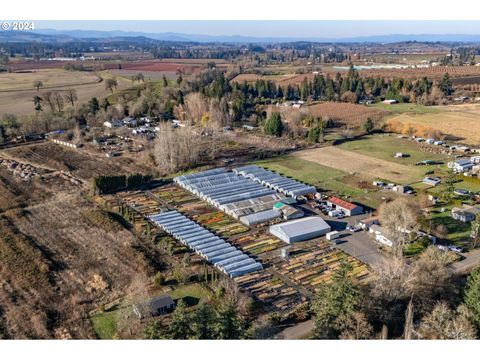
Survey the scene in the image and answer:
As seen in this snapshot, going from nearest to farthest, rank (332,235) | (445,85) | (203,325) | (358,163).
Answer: (203,325) < (332,235) < (358,163) < (445,85)

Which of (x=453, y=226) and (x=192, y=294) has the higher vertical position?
(x=453, y=226)

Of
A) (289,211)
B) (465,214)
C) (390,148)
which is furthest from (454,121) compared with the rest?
(289,211)

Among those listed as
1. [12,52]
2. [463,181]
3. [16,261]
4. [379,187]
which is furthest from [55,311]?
[12,52]

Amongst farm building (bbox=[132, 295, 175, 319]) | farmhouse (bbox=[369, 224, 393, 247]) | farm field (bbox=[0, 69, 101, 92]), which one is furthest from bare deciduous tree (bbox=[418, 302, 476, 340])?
farm field (bbox=[0, 69, 101, 92])

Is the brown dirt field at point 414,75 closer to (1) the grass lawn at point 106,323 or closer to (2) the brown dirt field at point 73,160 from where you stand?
(2) the brown dirt field at point 73,160

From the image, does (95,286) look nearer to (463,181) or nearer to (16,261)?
(16,261)

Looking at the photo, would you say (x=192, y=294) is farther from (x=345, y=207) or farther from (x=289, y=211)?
(x=345, y=207)
